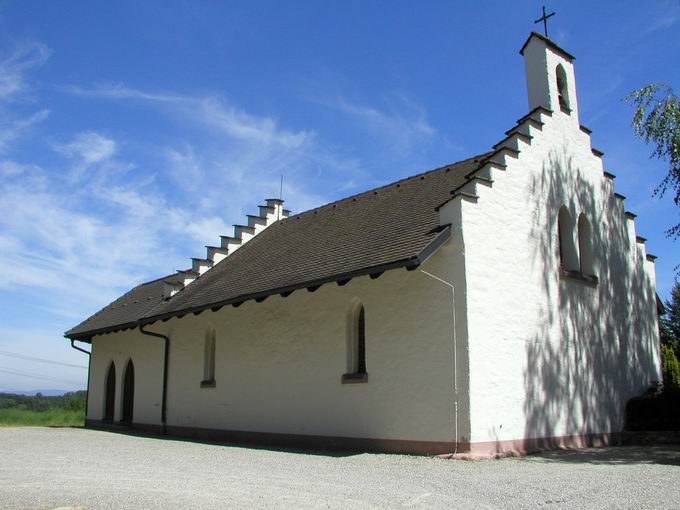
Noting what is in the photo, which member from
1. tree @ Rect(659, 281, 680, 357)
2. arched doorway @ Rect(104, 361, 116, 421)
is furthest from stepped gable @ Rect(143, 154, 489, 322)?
tree @ Rect(659, 281, 680, 357)

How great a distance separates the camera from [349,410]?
13.7 m

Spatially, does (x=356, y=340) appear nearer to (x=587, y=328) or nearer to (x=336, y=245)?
(x=336, y=245)

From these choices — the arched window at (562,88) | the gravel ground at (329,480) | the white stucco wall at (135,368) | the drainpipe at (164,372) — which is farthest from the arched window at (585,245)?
the white stucco wall at (135,368)

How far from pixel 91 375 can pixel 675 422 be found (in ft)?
68.6

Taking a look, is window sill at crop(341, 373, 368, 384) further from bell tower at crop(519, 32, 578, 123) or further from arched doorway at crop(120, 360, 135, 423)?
arched doorway at crop(120, 360, 135, 423)

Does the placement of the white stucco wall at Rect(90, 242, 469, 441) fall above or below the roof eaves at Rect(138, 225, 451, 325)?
below

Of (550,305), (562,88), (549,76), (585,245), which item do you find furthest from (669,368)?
(549,76)

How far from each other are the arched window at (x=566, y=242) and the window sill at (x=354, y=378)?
5.50 m

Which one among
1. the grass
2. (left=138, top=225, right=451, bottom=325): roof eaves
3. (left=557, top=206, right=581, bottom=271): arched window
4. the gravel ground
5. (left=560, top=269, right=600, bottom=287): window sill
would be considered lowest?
the gravel ground

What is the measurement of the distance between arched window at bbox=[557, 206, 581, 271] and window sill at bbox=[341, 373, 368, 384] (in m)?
5.50

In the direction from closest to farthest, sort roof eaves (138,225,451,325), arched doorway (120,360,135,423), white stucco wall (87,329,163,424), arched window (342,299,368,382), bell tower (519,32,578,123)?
roof eaves (138,225,451,325)
arched window (342,299,368,382)
bell tower (519,32,578,123)
white stucco wall (87,329,163,424)
arched doorway (120,360,135,423)

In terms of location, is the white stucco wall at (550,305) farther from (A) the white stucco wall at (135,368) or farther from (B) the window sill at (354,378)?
(A) the white stucco wall at (135,368)

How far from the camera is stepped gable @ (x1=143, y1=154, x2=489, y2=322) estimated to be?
13203 millimetres

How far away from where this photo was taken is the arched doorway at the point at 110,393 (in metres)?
24.4
